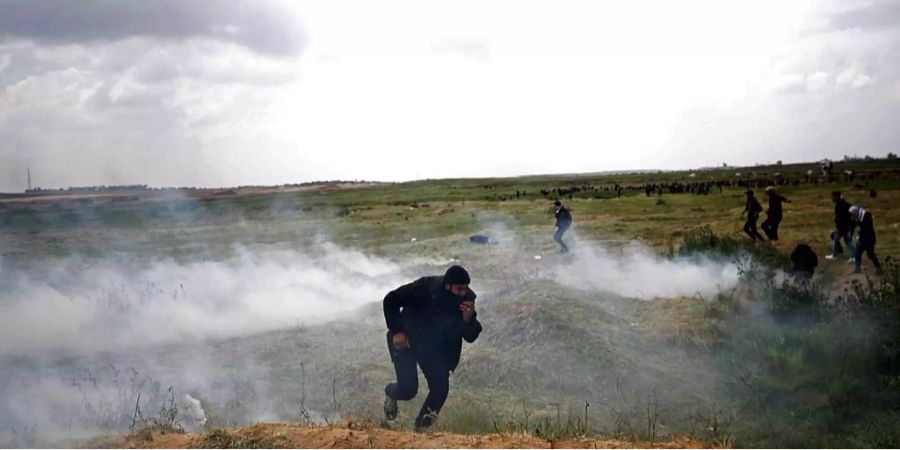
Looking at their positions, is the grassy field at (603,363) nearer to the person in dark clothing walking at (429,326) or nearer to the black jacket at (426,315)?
the person in dark clothing walking at (429,326)

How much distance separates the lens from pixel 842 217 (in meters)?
15.1

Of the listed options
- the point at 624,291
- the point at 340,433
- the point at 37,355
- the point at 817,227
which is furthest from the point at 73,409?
the point at 817,227

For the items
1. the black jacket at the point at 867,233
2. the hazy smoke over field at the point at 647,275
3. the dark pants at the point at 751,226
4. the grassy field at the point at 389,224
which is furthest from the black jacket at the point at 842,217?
the dark pants at the point at 751,226

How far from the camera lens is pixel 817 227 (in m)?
23.2

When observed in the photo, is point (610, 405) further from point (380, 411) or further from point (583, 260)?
point (583, 260)

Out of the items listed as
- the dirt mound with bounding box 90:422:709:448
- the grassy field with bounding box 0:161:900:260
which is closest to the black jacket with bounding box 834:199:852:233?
the grassy field with bounding box 0:161:900:260

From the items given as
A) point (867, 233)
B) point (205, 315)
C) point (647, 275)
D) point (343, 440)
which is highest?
point (867, 233)

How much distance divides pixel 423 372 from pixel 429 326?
0.43 metres

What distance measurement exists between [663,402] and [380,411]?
3.51 metres

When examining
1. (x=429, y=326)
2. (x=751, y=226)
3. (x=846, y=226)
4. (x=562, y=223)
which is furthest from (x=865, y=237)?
(x=429, y=326)

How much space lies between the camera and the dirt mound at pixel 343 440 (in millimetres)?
5578

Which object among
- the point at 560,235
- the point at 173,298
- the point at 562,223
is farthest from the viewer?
the point at 560,235

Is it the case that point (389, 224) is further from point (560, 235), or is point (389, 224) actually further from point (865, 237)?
point (865, 237)

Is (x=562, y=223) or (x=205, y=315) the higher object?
(x=562, y=223)
